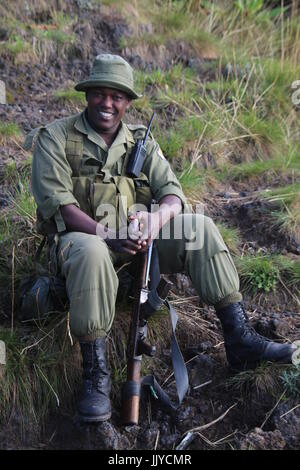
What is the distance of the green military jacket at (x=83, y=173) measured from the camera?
386 centimetres

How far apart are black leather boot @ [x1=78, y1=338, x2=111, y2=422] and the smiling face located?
1309 millimetres

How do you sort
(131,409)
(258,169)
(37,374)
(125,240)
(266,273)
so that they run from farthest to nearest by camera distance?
(258,169)
(266,273)
(37,374)
(125,240)
(131,409)

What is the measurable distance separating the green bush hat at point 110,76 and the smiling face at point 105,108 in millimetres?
45

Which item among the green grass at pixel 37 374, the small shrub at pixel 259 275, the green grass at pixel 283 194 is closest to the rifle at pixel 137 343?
the green grass at pixel 37 374

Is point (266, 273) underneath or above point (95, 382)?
above

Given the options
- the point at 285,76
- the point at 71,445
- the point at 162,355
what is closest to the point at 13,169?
the point at 162,355

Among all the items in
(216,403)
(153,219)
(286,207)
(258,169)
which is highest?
(258,169)

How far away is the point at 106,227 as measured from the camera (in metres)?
3.88

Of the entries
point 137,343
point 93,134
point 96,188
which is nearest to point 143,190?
point 96,188

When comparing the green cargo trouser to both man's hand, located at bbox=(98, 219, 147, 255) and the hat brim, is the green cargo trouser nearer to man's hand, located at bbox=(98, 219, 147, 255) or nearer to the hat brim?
man's hand, located at bbox=(98, 219, 147, 255)

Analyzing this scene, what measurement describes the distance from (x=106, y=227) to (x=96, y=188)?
0.82 feet

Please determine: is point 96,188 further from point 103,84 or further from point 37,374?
point 37,374

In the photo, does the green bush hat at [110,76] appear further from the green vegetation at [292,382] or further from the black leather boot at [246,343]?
A: the green vegetation at [292,382]
